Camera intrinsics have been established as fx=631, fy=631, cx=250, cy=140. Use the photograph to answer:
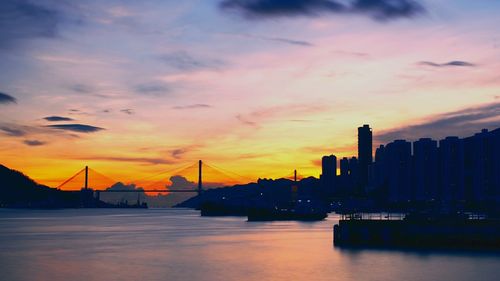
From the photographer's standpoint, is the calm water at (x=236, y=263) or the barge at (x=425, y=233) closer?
the calm water at (x=236, y=263)

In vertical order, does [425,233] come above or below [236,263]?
above

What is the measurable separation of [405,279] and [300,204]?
5668 inches

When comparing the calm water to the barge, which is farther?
the barge

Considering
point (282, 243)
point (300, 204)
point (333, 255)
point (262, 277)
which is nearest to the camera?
point (262, 277)

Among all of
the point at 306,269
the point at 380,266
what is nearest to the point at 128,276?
the point at 306,269

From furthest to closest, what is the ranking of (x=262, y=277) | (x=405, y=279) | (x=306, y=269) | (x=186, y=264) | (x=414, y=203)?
(x=414, y=203) < (x=186, y=264) < (x=306, y=269) < (x=262, y=277) < (x=405, y=279)

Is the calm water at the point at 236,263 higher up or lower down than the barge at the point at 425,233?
lower down

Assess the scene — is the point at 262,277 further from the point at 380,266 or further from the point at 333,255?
the point at 333,255

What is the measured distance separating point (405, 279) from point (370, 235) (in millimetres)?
22191

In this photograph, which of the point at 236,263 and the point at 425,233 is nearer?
the point at 236,263

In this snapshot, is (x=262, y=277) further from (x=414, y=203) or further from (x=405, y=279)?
(x=414, y=203)

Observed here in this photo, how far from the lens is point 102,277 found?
156ft

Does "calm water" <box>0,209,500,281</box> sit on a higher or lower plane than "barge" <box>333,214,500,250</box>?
lower

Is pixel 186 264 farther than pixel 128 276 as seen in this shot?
Yes
